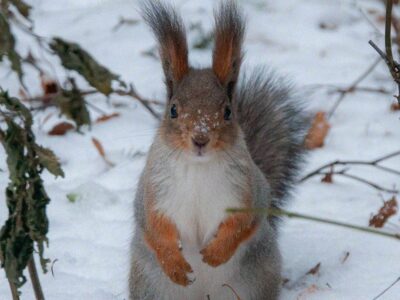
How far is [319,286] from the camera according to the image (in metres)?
2.49

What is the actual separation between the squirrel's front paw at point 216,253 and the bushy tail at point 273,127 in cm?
55

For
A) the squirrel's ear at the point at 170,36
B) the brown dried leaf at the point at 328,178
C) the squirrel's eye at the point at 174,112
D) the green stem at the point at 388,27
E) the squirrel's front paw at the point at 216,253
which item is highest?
the green stem at the point at 388,27

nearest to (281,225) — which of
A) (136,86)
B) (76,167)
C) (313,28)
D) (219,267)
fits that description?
(219,267)

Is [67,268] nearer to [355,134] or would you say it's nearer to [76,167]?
[76,167]

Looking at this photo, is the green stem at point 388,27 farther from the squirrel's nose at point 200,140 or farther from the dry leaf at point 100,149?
the dry leaf at point 100,149

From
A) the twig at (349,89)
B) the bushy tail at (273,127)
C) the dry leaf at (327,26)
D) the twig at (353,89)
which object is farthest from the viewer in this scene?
the dry leaf at (327,26)

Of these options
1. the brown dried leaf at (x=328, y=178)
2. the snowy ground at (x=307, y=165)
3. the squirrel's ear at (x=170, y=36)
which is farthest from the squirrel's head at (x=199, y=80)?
the brown dried leaf at (x=328, y=178)

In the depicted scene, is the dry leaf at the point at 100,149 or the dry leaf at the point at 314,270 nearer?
the dry leaf at the point at 314,270

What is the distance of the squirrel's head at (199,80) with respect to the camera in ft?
6.89

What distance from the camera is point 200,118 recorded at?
209 centimetres

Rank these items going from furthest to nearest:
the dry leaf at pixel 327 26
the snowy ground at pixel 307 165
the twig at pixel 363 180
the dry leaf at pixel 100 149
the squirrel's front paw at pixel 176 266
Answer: the dry leaf at pixel 327 26
the dry leaf at pixel 100 149
the twig at pixel 363 180
the snowy ground at pixel 307 165
the squirrel's front paw at pixel 176 266

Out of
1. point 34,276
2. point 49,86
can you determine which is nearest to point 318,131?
point 49,86

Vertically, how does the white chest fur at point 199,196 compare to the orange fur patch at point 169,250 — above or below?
above

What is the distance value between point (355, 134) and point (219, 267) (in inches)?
54.8
